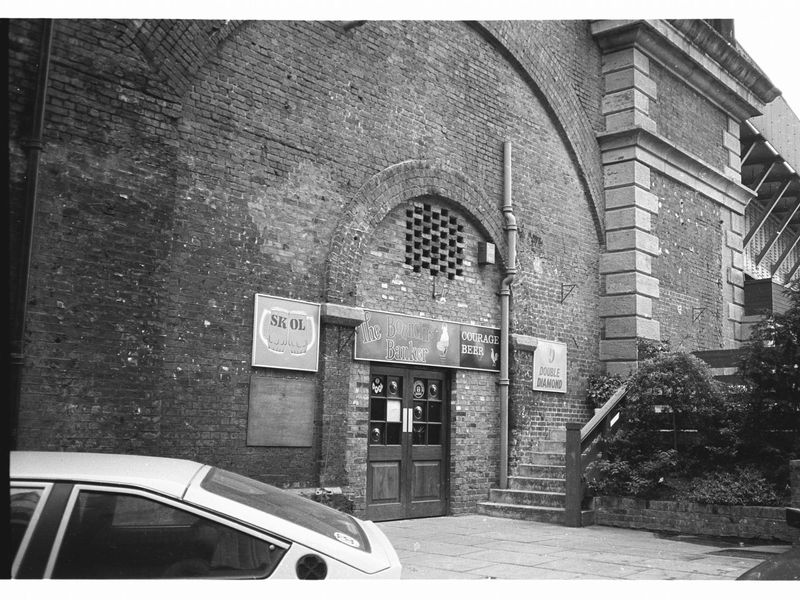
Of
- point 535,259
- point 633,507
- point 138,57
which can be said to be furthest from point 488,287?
point 138,57

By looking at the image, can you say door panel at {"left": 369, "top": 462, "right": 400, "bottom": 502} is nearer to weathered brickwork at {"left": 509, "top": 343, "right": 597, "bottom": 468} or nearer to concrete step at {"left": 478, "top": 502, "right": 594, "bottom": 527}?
concrete step at {"left": 478, "top": 502, "right": 594, "bottom": 527}

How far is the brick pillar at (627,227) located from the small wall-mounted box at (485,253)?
119 inches

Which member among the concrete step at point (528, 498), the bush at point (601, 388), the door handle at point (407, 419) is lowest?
the concrete step at point (528, 498)

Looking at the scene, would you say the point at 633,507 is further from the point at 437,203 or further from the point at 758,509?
the point at 437,203

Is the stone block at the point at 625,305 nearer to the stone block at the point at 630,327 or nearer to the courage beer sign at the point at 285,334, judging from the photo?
the stone block at the point at 630,327

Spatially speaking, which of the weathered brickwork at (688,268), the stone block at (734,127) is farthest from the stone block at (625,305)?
the stone block at (734,127)

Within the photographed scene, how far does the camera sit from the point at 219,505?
12.1 ft

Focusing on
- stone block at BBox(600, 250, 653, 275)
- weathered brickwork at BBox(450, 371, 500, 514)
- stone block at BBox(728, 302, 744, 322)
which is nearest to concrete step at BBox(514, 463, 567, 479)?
weathered brickwork at BBox(450, 371, 500, 514)

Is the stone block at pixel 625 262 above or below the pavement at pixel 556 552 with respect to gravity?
above

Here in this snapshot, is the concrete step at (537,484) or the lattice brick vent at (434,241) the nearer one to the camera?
the lattice brick vent at (434,241)

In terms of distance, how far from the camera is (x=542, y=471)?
40.7ft

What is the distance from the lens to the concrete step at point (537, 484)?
1185cm

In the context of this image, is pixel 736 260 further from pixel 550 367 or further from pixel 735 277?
pixel 550 367

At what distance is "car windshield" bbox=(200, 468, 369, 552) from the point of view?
3.91 metres
